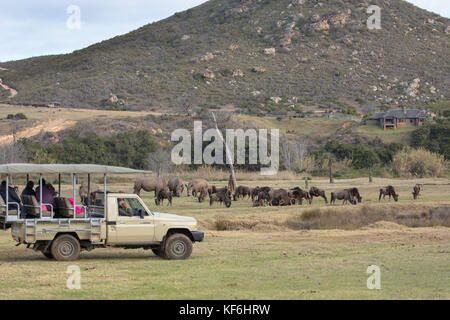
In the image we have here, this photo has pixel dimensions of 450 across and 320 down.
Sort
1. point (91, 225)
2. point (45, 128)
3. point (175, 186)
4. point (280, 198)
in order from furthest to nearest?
point (45, 128)
point (175, 186)
point (280, 198)
point (91, 225)

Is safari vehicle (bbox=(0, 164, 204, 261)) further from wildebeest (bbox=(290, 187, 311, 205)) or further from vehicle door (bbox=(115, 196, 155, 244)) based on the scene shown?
wildebeest (bbox=(290, 187, 311, 205))

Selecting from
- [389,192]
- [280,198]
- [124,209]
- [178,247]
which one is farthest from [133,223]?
[389,192]

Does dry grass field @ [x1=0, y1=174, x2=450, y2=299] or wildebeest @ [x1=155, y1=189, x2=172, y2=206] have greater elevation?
wildebeest @ [x1=155, y1=189, x2=172, y2=206]

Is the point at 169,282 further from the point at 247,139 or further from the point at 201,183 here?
the point at 247,139

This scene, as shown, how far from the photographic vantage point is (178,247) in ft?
58.1

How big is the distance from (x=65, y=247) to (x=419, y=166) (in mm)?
50552

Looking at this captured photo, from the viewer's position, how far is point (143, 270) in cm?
1591

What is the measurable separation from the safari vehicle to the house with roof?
72.5 metres

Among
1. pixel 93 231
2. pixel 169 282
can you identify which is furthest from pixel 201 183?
pixel 169 282

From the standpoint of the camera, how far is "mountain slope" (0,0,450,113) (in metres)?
103

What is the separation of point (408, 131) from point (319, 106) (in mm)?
18463

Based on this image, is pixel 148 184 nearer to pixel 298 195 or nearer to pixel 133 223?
pixel 298 195

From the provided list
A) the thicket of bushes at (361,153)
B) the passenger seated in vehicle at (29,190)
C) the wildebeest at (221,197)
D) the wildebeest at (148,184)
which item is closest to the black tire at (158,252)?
the passenger seated in vehicle at (29,190)

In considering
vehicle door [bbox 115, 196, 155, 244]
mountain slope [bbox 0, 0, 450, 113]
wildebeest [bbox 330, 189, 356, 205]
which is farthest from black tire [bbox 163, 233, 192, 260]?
mountain slope [bbox 0, 0, 450, 113]
